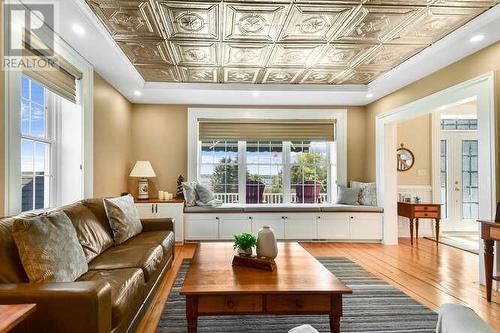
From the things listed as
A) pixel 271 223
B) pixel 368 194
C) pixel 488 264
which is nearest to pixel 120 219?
pixel 271 223

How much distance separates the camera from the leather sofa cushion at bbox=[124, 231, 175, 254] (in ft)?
9.91

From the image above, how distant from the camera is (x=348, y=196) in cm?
540

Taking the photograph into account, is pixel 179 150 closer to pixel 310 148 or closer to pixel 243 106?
pixel 243 106

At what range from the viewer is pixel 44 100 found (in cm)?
295

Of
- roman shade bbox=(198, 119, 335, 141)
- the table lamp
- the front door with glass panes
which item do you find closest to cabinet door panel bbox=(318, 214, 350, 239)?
roman shade bbox=(198, 119, 335, 141)

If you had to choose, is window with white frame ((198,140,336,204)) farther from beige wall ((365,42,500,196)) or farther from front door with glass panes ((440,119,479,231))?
front door with glass panes ((440,119,479,231))

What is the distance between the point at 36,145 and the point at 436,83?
467 cm

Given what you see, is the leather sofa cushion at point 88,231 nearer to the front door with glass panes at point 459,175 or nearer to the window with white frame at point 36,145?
the window with white frame at point 36,145

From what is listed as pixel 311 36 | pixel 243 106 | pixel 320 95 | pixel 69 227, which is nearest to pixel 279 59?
pixel 311 36

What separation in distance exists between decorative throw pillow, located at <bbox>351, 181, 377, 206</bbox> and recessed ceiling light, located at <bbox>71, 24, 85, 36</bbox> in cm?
476

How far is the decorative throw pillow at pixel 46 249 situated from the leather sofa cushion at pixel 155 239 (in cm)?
108

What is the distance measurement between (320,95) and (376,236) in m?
2.63

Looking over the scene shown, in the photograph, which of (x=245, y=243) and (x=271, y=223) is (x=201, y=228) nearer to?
(x=271, y=223)

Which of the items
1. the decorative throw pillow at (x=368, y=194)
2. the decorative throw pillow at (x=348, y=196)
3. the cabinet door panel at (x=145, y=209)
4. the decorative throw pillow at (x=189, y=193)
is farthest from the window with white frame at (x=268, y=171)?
the cabinet door panel at (x=145, y=209)
